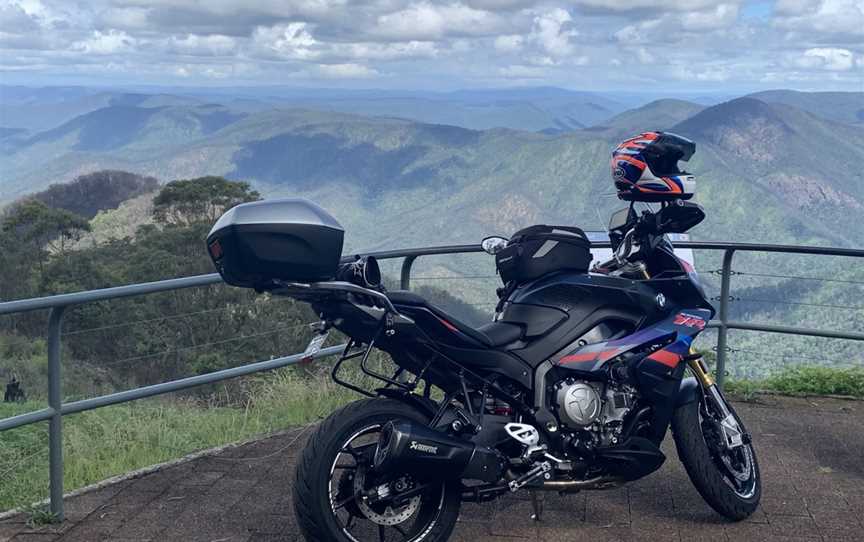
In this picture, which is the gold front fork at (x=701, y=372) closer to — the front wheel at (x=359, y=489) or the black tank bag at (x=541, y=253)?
the black tank bag at (x=541, y=253)

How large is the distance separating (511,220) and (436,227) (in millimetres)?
18656

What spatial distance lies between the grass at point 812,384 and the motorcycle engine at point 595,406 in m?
3.14

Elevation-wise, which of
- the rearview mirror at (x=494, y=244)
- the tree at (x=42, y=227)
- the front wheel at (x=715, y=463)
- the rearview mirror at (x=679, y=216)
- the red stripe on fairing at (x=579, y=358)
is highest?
the rearview mirror at (x=679, y=216)

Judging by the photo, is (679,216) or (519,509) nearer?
(679,216)

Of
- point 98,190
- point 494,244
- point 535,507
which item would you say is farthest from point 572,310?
point 98,190

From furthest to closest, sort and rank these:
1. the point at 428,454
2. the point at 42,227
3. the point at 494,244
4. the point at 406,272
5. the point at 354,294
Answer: the point at 42,227 → the point at 406,272 → the point at 494,244 → the point at 428,454 → the point at 354,294

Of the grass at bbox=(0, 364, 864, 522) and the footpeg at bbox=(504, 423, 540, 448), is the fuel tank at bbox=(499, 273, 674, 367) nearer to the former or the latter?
the footpeg at bbox=(504, 423, 540, 448)

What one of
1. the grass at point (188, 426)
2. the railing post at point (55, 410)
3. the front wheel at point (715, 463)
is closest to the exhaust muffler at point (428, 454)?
the front wheel at point (715, 463)

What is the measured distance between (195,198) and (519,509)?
125 ft

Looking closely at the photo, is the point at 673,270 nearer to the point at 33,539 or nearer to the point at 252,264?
the point at 252,264

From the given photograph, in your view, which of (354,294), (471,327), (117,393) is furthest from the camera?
(117,393)

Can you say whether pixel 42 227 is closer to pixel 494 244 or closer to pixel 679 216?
pixel 494 244

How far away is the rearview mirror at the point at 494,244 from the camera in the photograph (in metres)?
4.54

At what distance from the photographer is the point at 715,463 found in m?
4.92
